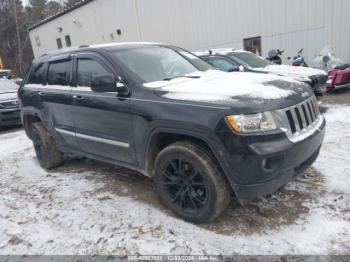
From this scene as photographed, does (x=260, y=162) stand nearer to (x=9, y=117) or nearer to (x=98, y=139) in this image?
(x=98, y=139)

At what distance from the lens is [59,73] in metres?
4.58

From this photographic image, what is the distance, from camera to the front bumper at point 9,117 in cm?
903

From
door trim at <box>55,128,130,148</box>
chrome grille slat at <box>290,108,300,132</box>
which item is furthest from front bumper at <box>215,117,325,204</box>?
door trim at <box>55,128,130,148</box>

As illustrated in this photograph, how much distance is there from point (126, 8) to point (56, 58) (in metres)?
15.2

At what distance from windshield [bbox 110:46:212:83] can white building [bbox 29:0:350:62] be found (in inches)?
340

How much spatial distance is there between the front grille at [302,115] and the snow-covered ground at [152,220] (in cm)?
89

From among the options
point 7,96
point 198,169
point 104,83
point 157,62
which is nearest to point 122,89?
point 104,83

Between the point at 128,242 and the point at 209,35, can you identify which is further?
the point at 209,35

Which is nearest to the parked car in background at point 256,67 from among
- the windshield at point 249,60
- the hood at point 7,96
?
the windshield at point 249,60

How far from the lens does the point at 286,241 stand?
286 cm

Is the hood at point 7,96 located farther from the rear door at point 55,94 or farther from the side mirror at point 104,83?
the side mirror at point 104,83

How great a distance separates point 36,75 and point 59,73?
2.62ft

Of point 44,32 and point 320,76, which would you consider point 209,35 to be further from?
point 44,32

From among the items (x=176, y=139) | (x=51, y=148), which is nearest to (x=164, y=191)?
(x=176, y=139)
